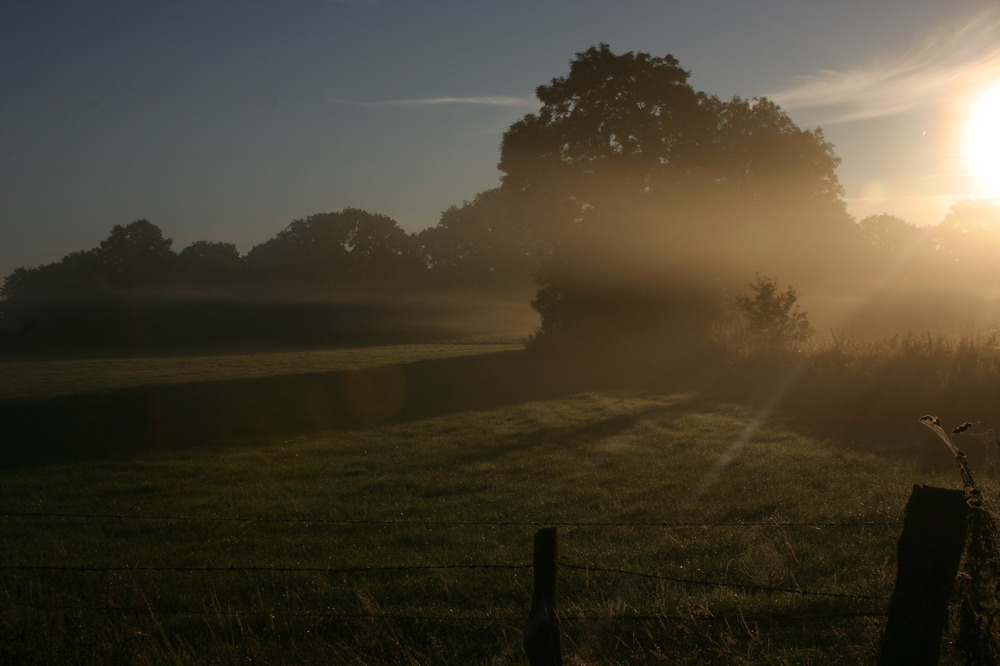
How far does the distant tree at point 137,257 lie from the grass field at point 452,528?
2686 inches

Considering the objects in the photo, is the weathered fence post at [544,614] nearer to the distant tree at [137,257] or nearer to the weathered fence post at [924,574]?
the weathered fence post at [924,574]

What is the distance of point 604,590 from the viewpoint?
6949 millimetres

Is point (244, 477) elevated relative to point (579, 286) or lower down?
lower down

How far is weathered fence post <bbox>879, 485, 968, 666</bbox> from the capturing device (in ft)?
12.2

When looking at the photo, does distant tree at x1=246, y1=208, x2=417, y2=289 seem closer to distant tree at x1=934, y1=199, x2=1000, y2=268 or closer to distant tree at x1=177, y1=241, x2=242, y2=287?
distant tree at x1=177, y1=241, x2=242, y2=287

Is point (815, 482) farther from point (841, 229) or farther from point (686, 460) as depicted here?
point (841, 229)

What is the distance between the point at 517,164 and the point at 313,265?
5836 centimetres

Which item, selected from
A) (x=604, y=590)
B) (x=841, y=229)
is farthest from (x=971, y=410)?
(x=841, y=229)

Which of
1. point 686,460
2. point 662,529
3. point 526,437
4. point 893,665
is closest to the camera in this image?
point 893,665

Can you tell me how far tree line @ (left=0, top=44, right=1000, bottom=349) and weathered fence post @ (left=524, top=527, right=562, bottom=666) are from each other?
2593cm

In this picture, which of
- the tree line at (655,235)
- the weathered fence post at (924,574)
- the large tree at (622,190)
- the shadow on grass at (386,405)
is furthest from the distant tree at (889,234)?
the weathered fence post at (924,574)

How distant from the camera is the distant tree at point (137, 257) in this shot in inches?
3383

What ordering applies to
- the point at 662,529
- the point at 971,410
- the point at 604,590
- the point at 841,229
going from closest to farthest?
the point at 604,590 < the point at 662,529 < the point at 971,410 < the point at 841,229

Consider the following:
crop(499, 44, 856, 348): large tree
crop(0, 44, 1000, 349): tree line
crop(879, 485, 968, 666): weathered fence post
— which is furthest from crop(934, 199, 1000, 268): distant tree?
crop(879, 485, 968, 666): weathered fence post
